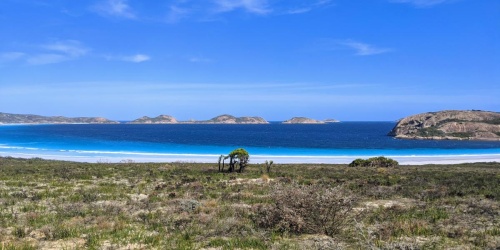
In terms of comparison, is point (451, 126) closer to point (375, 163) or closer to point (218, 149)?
point (218, 149)

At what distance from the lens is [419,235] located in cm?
1082

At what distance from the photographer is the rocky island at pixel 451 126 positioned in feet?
461

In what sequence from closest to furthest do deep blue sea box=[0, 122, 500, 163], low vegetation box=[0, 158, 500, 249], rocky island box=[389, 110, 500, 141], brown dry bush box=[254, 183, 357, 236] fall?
low vegetation box=[0, 158, 500, 249] < brown dry bush box=[254, 183, 357, 236] < deep blue sea box=[0, 122, 500, 163] < rocky island box=[389, 110, 500, 141]

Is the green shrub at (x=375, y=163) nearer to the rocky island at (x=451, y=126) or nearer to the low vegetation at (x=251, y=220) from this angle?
the low vegetation at (x=251, y=220)

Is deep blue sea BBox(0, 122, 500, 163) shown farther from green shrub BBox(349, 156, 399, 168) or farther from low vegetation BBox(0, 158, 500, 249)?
low vegetation BBox(0, 158, 500, 249)

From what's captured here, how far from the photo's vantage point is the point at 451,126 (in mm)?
149625

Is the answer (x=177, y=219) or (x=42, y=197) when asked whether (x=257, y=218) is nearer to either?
(x=177, y=219)

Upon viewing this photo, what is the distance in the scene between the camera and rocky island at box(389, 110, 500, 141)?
140625 millimetres

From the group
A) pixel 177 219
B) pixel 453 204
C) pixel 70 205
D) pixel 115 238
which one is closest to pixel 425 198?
pixel 453 204

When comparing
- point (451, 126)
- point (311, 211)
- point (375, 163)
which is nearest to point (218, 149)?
point (375, 163)

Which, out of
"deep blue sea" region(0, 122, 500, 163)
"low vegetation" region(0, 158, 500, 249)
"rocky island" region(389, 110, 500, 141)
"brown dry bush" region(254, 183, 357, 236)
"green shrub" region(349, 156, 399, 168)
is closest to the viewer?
"low vegetation" region(0, 158, 500, 249)

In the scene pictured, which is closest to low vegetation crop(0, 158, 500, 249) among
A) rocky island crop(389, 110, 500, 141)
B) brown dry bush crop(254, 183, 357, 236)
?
brown dry bush crop(254, 183, 357, 236)

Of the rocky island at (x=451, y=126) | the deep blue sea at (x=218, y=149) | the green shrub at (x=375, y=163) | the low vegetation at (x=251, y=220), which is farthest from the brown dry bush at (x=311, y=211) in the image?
the rocky island at (x=451, y=126)

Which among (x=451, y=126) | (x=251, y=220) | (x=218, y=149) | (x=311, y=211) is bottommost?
(x=218, y=149)
